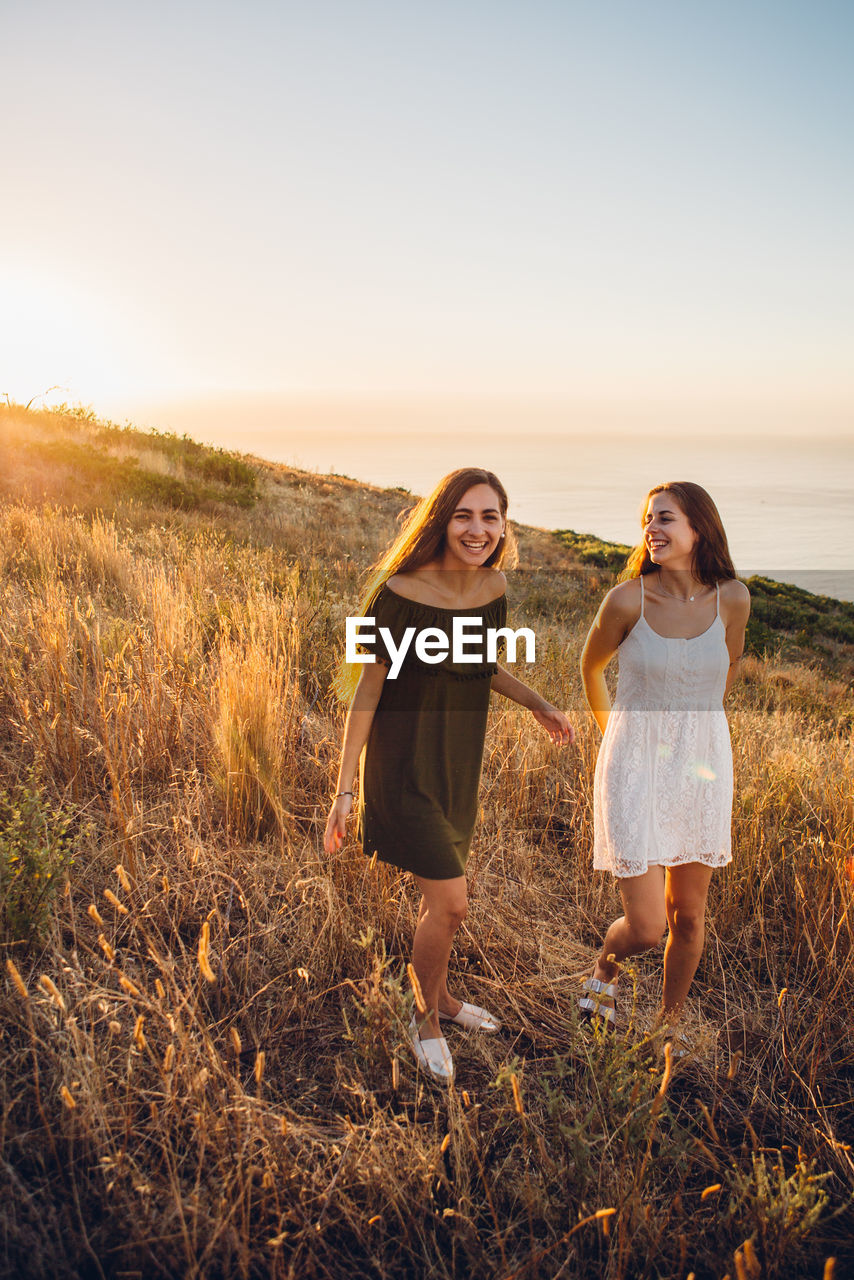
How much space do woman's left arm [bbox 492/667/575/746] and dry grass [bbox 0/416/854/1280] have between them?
87cm

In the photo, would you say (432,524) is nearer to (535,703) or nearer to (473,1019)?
(535,703)

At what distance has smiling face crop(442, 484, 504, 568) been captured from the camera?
2.16 metres

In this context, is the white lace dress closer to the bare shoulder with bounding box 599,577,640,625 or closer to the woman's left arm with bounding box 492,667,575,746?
the bare shoulder with bounding box 599,577,640,625

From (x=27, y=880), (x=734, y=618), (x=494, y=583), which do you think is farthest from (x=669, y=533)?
(x=27, y=880)

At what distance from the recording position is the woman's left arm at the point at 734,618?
230 centimetres

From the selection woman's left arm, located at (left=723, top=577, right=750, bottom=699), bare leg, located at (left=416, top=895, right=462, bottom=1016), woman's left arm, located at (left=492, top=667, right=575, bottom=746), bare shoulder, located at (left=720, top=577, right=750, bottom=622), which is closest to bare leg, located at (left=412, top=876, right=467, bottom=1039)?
bare leg, located at (left=416, top=895, right=462, bottom=1016)

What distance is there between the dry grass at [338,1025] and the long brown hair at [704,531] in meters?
1.25

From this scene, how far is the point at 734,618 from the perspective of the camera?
2322mm

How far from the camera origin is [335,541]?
37.7ft

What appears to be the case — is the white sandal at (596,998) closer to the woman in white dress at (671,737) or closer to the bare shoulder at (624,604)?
the woman in white dress at (671,737)

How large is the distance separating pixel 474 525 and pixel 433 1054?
1.57 meters

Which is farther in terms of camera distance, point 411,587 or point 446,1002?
point 446,1002

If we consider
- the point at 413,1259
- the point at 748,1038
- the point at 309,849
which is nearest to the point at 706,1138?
the point at 748,1038

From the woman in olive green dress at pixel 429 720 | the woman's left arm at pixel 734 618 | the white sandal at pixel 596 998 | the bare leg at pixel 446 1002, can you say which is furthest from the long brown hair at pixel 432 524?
the white sandal at pixel 596 998
